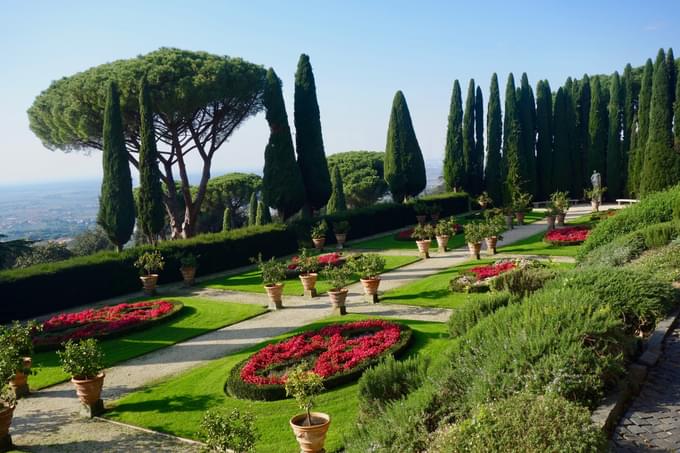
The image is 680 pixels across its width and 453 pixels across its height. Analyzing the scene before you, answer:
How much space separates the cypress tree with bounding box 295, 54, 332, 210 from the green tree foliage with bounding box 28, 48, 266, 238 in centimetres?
264

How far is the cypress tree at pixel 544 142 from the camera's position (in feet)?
129

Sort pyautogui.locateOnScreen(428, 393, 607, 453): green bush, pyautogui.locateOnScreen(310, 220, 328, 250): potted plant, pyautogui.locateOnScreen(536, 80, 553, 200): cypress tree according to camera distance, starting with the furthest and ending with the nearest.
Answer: pyautogui.locateOnScreen(536, 80, 553, 200): cypress tree → pyautogui.locateOnScreen(310, 220, 328, 250): potted plant → pyautogui.locateOnScreen(428, 393, 607, 453): green bush

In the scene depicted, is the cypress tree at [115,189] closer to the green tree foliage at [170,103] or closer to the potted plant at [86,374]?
the green tree foliage at [170,103]

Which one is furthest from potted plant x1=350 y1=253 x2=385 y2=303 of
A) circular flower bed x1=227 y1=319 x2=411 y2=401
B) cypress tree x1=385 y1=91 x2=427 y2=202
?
cypress tree x1=385 y1=91 x2=427 y2=202

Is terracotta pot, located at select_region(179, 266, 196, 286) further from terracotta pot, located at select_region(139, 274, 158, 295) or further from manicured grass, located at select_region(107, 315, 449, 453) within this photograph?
manicured grass, located at select_region(107, 315, 449, 453)

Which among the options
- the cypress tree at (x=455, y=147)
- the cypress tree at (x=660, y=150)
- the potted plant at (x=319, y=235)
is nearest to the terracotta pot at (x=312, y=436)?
the potted plant at (x=319, y=235)

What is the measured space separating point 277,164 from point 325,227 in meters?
4.21

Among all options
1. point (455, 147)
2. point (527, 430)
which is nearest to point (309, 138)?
point (455, 147)

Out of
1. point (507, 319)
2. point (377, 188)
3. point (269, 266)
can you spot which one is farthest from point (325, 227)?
point (377, 188)

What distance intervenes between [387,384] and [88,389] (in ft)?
16.6

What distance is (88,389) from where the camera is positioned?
8703 mm

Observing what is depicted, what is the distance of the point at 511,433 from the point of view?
417 cm

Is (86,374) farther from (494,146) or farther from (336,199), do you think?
(494,146)

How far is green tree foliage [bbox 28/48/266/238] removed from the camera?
26.1 meters
